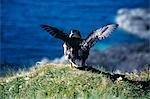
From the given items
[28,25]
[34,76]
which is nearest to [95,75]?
[34,76]

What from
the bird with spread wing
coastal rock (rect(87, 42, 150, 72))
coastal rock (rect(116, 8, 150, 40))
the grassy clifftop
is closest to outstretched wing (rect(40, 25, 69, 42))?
the bird with spread wing

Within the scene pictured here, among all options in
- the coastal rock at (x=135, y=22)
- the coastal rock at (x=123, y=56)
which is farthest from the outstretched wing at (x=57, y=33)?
the coastal rock at (x=135, y=22)

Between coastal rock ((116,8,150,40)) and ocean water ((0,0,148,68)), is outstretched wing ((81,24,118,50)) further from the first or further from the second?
coastal rock ((116,8,150,40))

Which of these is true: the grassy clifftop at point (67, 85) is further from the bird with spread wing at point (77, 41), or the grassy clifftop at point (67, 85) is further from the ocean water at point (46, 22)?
the ocean water at point (46, 22)

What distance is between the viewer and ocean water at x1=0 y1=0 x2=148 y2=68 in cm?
3969

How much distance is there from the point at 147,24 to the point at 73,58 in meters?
29.7

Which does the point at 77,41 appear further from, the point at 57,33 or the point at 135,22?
the point at 135,22

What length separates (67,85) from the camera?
14.5m

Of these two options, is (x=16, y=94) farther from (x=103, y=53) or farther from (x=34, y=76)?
(x=103, y=53)

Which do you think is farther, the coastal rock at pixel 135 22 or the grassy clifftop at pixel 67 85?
the coastal rock at pixel 135 22

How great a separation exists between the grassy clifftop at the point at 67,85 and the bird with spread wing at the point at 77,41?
1.17ft

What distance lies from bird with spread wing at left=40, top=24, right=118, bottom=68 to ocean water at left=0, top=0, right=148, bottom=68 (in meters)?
23.0

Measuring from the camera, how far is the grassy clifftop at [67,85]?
14078mm

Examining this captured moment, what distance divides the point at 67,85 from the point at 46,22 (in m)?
26.4
